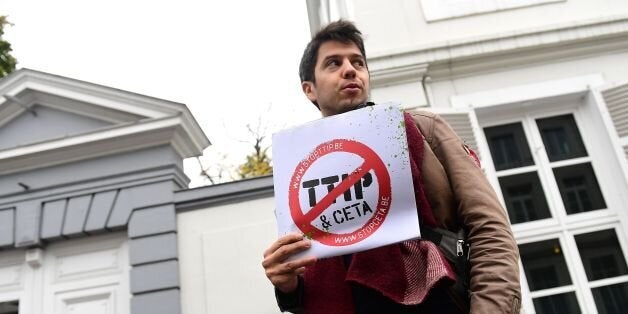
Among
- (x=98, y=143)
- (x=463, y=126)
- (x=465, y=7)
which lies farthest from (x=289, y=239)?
(x=98, y=143)

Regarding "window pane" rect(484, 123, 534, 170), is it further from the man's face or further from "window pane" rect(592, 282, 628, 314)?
the man's face

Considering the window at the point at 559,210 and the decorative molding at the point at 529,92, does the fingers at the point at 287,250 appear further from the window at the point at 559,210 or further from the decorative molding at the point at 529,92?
the decorative molding at the point at 529,92

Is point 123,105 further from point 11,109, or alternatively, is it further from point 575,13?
point 575,13

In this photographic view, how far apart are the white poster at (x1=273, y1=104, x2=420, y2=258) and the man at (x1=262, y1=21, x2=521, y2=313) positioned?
60 millimetres

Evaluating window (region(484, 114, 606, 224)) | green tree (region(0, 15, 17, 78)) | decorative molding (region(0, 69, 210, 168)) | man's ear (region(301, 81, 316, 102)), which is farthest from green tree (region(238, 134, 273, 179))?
man's ear (region(301, 81, 316, 102))

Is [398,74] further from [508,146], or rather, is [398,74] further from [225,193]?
[225,193]

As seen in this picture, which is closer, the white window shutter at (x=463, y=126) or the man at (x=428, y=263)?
the man at (x=428, y=263)

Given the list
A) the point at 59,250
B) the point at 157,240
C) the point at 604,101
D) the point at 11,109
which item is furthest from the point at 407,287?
the point at 11,109

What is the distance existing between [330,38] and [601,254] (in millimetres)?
3740

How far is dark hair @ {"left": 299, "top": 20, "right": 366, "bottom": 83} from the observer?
1.62m

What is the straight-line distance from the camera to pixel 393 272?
1.19m

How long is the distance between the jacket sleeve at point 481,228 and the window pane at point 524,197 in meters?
3.34

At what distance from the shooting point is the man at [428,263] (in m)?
1.13

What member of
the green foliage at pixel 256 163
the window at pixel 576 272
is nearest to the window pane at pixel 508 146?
the window at pixel 576 272
